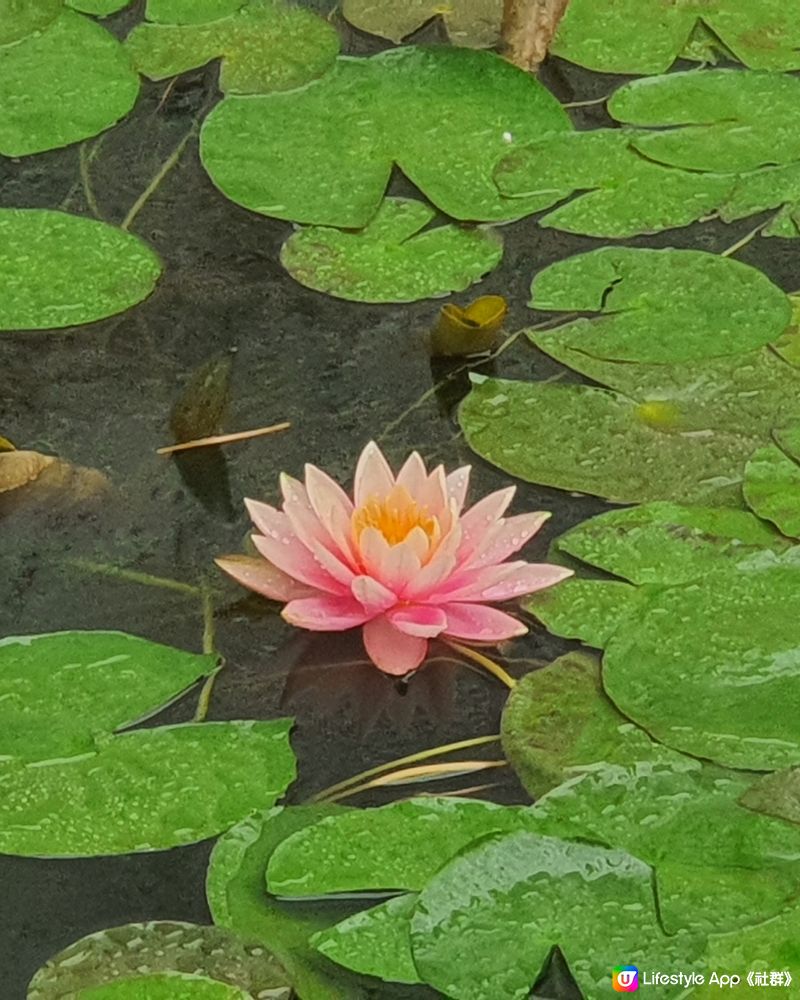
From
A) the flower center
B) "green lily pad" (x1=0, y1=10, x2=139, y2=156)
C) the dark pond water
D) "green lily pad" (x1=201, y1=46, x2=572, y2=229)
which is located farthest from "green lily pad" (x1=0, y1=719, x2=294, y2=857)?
"green lily pad" (x1=0, y1=10, x2=139, y2=156)

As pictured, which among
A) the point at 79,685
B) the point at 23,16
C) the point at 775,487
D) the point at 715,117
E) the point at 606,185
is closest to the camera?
the point at 79,685

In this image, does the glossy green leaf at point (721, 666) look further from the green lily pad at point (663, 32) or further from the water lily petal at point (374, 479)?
the green lily pad at point (663, 32)

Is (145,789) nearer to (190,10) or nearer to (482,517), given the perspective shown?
(482,517)

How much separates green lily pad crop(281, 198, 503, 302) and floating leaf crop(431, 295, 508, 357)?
11 cm

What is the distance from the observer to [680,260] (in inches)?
83.4

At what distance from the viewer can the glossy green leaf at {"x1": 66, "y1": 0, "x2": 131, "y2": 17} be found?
8.59 feet

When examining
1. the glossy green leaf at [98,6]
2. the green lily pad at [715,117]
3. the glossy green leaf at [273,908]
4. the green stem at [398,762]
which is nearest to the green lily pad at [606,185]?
the green lily pad at [715,117]

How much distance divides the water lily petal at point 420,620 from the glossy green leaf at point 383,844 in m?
0.18

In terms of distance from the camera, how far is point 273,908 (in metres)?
1.39

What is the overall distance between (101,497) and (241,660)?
0.29m

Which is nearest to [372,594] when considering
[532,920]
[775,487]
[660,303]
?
[532,920]

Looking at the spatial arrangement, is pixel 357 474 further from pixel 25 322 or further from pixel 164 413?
pixel 25 322

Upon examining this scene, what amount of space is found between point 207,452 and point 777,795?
0.74 m

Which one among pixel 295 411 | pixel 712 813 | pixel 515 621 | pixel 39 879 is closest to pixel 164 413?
pixel 295 411
